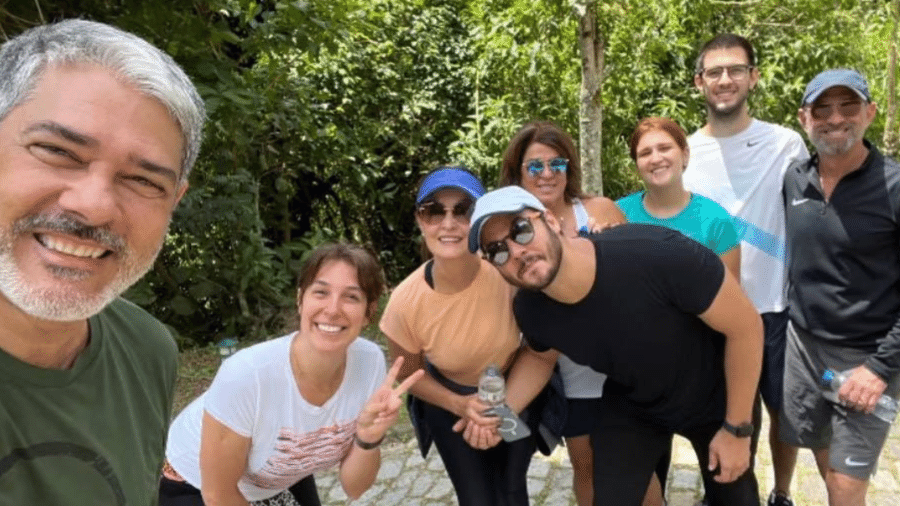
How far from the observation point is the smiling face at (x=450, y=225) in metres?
3.19

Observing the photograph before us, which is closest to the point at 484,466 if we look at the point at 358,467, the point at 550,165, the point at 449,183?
the point at 358,467

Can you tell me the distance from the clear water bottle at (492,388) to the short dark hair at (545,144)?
3.05 feet

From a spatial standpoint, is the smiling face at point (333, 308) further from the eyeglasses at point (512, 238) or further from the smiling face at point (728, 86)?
the smiling face at point (728, 86)

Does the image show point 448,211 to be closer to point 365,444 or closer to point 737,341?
point 365,444

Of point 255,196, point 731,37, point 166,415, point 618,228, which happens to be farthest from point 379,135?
point 166,415

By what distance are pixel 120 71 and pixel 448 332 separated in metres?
2.05

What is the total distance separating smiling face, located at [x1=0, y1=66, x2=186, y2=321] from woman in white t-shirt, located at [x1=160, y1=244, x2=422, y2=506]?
57.4 inches

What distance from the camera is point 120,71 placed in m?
1.43

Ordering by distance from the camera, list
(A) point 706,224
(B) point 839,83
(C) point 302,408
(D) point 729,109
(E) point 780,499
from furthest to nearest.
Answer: (E) point 780,499 < (D) point 729,109 < (A) point 706,224 < (B) point 839,83 < (C) point 302,408

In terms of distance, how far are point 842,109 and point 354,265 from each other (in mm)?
2196

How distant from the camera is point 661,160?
3.48 metres

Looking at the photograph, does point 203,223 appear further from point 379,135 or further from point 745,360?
point 745,360

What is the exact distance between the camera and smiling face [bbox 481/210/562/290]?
2732 mm

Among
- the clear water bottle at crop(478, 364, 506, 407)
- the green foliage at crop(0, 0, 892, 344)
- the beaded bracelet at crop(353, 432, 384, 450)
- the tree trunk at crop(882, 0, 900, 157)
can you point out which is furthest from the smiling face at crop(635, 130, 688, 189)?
the tree trunk at crop(882, 0, 900, 157)
